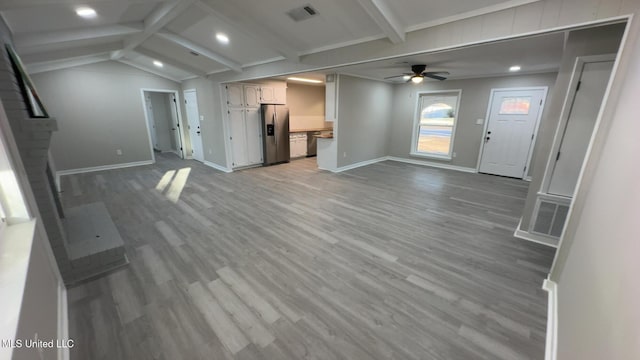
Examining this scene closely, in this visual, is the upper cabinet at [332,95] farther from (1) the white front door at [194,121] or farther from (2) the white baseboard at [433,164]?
(1) the white front door at [194,121]

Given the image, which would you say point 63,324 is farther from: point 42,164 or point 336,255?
point 336,255

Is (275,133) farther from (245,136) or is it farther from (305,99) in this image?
(305,99)

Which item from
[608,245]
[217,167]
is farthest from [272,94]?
[608,245]

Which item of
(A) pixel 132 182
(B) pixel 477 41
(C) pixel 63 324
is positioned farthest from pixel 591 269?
(A) pixel 132 182

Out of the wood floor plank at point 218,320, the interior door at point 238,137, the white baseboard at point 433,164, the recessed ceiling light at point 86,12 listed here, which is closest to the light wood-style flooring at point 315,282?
the wood floor plank at point 218,320

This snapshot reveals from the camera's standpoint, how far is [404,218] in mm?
3682

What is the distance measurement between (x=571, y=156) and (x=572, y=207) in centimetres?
99

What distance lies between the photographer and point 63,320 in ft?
5.84

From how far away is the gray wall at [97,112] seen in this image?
225 inches

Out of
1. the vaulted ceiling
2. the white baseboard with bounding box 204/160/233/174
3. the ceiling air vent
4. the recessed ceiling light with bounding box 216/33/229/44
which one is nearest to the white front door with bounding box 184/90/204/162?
Answer: the white baseboard with bounding box 204/160/233/174

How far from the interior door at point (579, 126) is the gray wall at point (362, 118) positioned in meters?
4.08

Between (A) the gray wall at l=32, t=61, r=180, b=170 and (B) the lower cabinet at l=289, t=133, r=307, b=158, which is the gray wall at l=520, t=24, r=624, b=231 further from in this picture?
(A) the gray wall at l=32, t=61, r=180, b=170

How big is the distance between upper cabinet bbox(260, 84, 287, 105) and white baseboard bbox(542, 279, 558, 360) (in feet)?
21.8

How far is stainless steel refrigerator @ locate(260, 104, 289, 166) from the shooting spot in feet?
22.2
